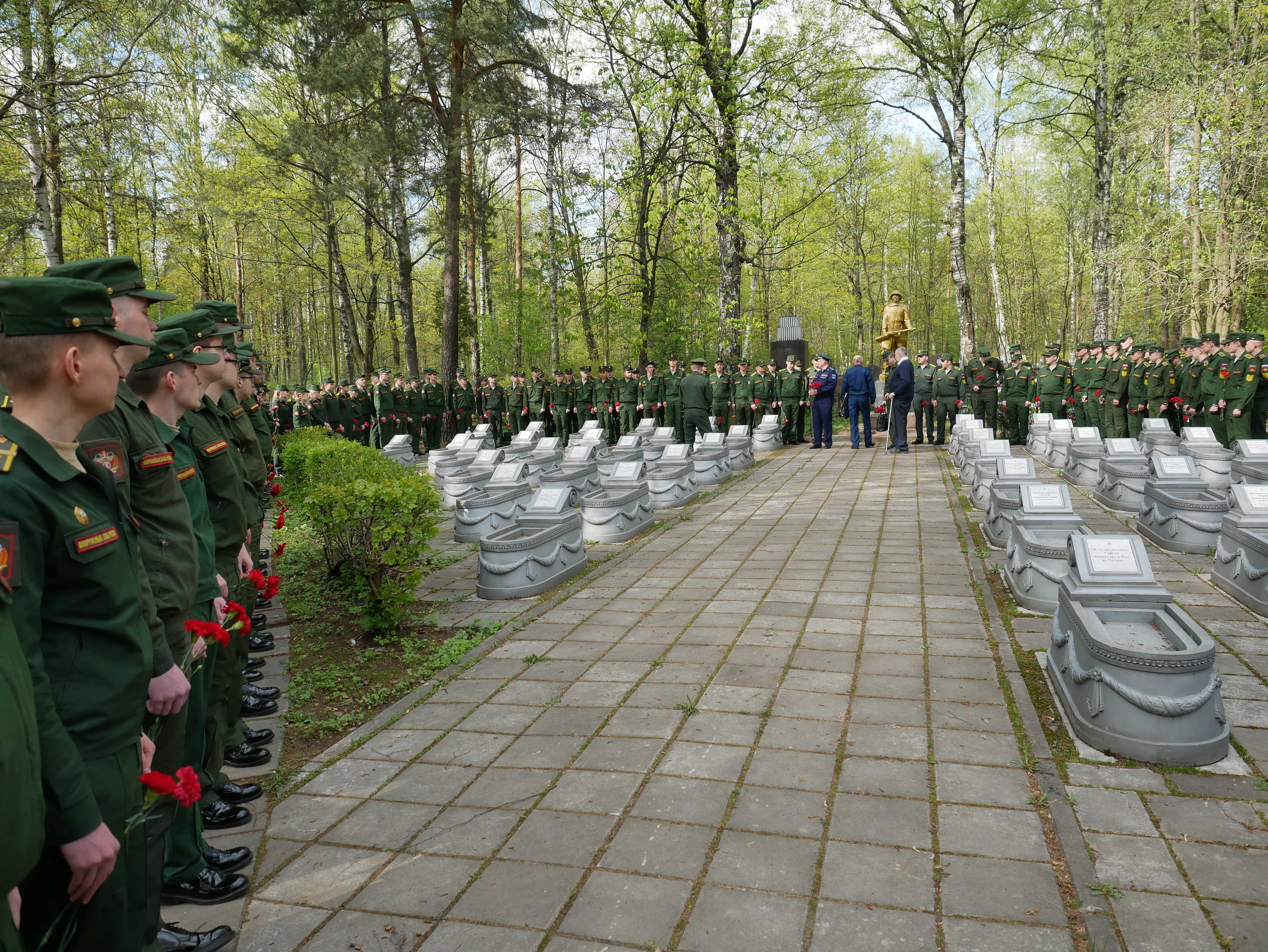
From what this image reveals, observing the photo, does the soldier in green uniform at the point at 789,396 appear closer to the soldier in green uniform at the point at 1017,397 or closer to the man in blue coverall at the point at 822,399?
the man in blue coverall at the point at 822,399

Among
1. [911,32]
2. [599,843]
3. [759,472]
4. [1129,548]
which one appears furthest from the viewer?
[911,32]

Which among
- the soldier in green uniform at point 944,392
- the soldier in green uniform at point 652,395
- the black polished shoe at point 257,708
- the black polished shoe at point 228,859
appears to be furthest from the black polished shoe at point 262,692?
the soldier in green uniform at point 944,392

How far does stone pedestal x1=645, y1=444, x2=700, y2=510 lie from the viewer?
11.4 meters

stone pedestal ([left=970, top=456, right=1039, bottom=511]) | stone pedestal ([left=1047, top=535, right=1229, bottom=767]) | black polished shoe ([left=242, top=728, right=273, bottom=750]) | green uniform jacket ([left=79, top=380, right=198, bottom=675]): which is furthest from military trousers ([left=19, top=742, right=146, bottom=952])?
stone pedestal ([left=970, top=456, right=1039, bottom=511])

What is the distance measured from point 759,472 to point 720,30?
10.7m

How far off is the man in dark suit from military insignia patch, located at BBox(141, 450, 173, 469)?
1434cm

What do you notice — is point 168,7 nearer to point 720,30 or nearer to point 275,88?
point 720,30

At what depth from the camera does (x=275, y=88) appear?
2650cm

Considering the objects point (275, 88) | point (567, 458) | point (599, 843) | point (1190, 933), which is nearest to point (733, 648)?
point (599, 843)

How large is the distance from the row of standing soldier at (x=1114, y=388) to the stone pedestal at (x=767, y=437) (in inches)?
123

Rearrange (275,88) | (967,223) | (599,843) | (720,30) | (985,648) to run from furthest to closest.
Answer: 1. (967,223)
2. (275,88)
3. (720,30)
4. (985,648)
5. (599,843)

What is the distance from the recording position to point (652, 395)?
1900cm

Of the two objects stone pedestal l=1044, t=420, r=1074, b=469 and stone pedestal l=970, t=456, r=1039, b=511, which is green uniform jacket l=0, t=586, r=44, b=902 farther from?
stone pedestal l=1044, t=420, r=1074, b=469

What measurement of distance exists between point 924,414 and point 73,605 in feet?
57.8
